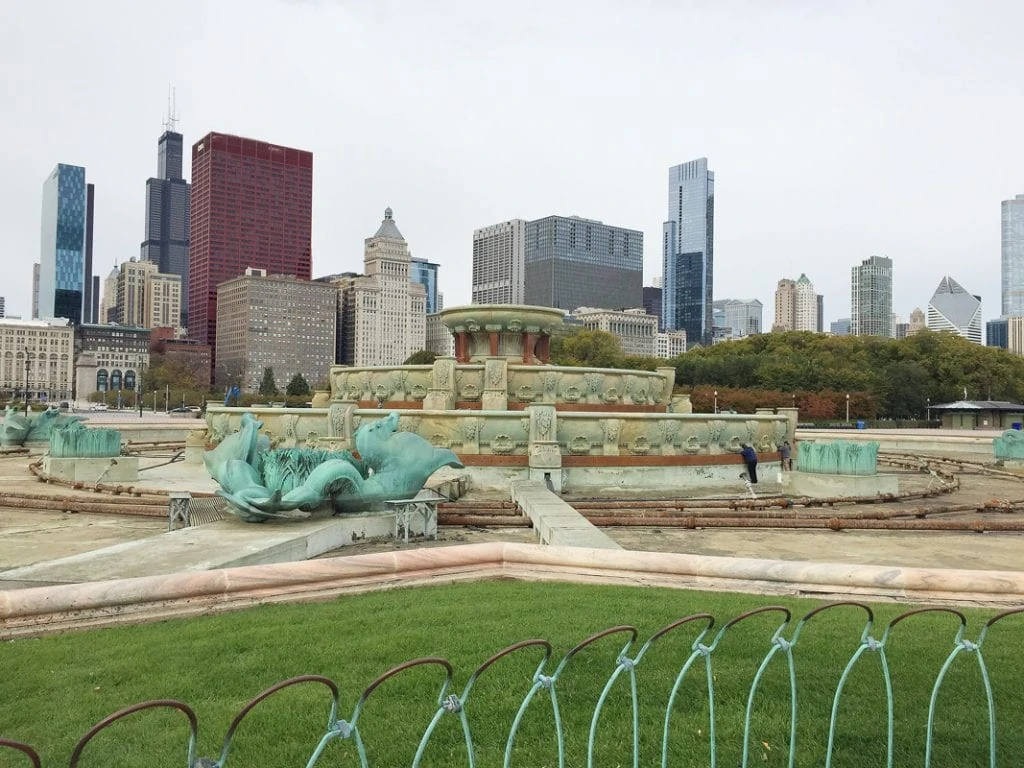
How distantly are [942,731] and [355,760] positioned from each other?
3.05 metres

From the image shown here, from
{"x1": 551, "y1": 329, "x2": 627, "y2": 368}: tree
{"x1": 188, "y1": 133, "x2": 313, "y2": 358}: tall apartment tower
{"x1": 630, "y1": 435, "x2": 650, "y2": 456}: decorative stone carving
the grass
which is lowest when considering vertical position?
the grass

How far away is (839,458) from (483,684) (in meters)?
13.1

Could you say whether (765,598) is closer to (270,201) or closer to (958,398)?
(958,398)

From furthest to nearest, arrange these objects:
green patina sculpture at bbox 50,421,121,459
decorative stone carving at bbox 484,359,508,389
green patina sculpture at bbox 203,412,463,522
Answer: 1. decorative stone carving at bbox 484,359,508,389
2. green patina sculpture at bbox 50,421,121,459
3. green patina sculpture at bbox 203,412,463,522

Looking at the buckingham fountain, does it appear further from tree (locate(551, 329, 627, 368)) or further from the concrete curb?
tree (locate(551, 329, 627, 368))

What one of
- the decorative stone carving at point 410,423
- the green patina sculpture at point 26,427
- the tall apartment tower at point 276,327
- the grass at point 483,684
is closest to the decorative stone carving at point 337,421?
the decorative stone carving at point 410,423

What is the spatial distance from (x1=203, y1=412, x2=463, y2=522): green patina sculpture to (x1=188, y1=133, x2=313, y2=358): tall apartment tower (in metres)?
188

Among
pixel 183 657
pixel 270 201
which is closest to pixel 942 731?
pixel 183 657

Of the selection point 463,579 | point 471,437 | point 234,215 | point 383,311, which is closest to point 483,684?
point 463,579

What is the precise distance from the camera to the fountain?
16.3m

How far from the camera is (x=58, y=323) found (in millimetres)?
159500

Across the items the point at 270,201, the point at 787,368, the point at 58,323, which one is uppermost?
the point at 270,201

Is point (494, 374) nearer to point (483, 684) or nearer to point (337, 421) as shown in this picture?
point (337, 421)

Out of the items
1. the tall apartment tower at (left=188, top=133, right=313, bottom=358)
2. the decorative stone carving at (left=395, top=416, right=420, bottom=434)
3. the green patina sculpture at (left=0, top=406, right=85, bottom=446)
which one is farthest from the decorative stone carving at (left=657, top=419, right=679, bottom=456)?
the tall apartment tower at (left=188, top=133, right=313, bottom=358)
